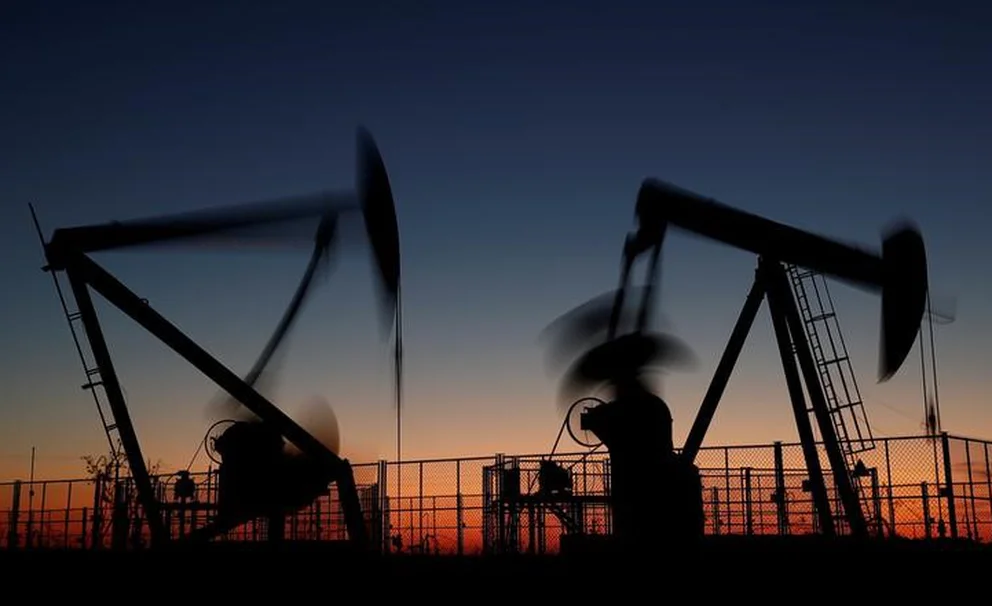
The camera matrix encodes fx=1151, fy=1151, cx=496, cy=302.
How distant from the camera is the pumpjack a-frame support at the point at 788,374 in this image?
19438 mm

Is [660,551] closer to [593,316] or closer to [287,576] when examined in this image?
[593,316]

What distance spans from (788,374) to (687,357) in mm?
3993

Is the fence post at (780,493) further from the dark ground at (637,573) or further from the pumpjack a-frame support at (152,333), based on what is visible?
the pumpjack a-frame support at (152,333)

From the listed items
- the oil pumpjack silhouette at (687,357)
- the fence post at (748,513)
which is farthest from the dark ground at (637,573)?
the fence post at (748,513)

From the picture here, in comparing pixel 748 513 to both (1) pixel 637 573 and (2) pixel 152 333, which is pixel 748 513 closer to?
(1) pixel 637 573

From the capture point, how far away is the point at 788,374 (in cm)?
2006

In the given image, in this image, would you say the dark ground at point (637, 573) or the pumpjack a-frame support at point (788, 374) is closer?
the dark ground at point (637, 573)

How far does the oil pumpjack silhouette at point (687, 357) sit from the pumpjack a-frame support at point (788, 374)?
0.02 m

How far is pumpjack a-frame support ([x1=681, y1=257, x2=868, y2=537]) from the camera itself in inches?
765

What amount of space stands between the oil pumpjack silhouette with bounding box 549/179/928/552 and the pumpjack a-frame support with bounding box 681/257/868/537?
0.02m

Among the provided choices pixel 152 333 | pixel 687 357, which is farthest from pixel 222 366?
pixel 687 357

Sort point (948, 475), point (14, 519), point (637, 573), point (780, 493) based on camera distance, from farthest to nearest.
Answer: point (14, 519) < point (780, 493) < point (948, 475) < point (637, 573)

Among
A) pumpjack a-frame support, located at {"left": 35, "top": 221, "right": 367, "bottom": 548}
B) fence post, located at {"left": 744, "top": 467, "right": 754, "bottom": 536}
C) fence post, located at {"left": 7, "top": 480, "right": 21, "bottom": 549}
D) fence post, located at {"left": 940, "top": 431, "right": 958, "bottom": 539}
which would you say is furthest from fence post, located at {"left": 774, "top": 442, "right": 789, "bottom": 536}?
fence post, located at {"left": 7, "top": 480, "right": 21, "bottom": 549}

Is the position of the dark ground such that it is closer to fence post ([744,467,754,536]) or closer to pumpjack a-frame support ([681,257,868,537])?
pumpjack a-frame support ([681,257,868,537])
